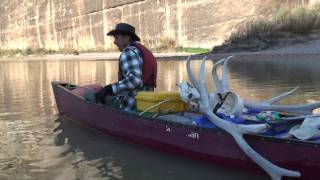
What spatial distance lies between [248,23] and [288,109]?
30.2 metres

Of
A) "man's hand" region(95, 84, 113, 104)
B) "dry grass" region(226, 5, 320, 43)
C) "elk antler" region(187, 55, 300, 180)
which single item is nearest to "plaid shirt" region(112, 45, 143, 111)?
"man's hand" region(95, 84, 113, 104)

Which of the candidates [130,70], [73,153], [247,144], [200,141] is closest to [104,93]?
[130,70]

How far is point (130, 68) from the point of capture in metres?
8.36

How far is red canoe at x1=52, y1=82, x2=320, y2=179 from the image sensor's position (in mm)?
6027

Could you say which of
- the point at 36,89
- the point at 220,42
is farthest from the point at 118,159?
the point at 220,42

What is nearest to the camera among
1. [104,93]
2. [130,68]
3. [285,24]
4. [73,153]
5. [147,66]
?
[130,68]

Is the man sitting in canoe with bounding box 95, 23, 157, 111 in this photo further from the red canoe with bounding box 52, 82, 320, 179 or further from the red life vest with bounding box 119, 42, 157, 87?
the red canoe with bounding box 52, 82, 320, 179

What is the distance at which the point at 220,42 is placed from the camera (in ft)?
132

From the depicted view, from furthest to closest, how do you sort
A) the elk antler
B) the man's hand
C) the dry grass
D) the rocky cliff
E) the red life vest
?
1. the rocky cliff
2. the dry grass
3. the man's hand
4. the red life vest
5. the elk antler

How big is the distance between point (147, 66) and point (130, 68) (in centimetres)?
32

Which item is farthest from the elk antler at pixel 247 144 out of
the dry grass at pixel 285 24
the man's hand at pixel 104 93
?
the dry grass at pixel 285 24

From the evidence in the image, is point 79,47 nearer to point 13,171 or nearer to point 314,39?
point 314,39

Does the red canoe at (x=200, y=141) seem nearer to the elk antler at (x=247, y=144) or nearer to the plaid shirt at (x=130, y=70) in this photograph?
the elk antler at (x=247, y=144)

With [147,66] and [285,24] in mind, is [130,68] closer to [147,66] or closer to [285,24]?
[147,66]
